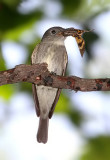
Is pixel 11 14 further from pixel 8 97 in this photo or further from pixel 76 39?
pixel 76 39

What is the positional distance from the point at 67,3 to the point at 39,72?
31.8 inches

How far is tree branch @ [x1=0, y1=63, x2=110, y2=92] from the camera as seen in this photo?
3.27m

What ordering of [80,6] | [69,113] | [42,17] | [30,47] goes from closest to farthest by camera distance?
[80,6]
[42,17]
[69,113]
[30,47]

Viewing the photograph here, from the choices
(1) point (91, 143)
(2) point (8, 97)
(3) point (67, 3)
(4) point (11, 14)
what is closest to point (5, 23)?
(4) point (11, 14)

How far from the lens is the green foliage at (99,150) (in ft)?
9.78

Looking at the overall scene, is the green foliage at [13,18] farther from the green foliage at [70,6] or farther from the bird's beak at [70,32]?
the bird's beak at [70,32]

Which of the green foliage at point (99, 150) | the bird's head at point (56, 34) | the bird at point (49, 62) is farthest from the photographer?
the bird's head at point (56, 34)

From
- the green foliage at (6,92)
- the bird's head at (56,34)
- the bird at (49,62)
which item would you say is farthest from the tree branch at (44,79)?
the bird's head at (56,34)

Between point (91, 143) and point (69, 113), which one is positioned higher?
point (69, 113)

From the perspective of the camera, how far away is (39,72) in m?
3.45

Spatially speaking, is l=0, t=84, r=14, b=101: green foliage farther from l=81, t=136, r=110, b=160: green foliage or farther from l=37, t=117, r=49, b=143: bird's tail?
l=37, t=117, r=49, b=143: bird's tail

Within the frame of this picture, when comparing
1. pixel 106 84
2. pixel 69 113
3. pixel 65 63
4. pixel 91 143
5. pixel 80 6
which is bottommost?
pixel 91 143

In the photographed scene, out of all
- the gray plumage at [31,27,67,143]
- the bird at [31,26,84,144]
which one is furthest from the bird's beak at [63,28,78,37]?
the gray plumage at [31,27,67,143]

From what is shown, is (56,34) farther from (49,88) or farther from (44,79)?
(44,79)
